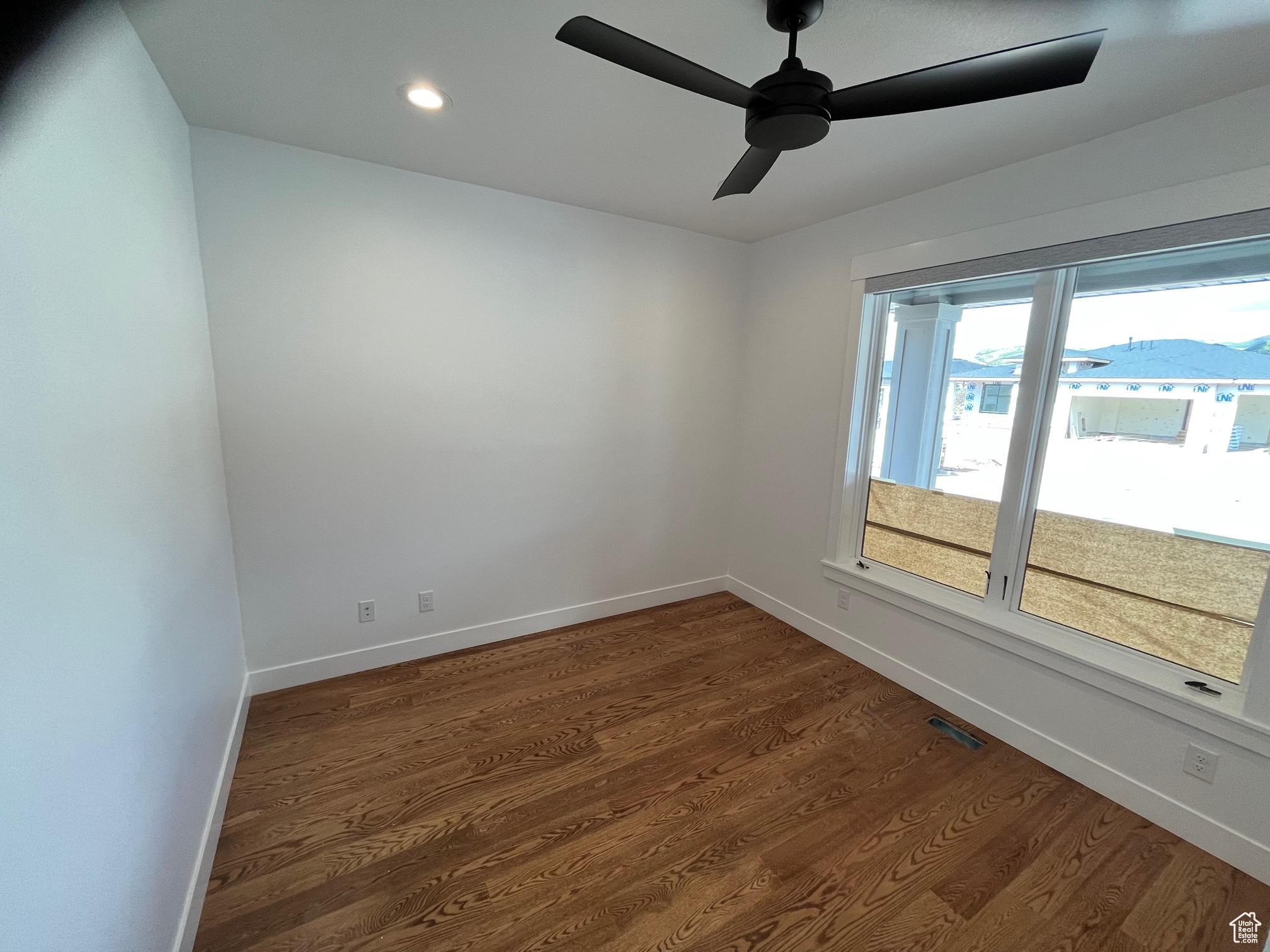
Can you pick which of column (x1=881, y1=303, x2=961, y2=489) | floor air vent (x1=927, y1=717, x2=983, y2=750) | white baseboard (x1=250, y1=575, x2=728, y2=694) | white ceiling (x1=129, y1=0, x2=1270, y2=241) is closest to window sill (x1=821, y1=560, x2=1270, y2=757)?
floor air vent (x1=927, y1=717, x2=983, y2=750)

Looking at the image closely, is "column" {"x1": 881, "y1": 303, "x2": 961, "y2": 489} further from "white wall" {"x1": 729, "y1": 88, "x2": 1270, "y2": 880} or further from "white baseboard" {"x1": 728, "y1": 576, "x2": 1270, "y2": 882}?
"white baseboard" {"x1": 728, "y1": 576, "x2": 1270, "y2": 882}

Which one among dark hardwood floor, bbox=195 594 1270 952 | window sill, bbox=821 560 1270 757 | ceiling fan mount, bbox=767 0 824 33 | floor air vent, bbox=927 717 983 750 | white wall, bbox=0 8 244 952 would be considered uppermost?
ceiling fan mount, bbox=767 0 824 33

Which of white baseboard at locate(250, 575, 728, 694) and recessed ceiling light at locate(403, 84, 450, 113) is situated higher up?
recessed ceiling light at locate(403, 84, 450, 113)

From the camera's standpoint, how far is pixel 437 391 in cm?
253

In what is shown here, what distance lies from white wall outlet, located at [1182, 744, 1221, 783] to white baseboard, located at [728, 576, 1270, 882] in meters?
0.13

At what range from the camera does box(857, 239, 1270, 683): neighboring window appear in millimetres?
1701

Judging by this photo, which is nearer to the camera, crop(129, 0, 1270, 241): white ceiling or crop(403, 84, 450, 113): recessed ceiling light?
crop(129, 0, 1270, 241): white ceiling

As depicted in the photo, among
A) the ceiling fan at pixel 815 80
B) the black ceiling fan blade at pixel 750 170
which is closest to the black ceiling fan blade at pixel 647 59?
the ceiling fan at pixel 815 80

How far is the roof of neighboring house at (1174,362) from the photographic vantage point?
1674 millimetres

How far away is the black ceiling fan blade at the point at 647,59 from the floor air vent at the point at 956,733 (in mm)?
2571

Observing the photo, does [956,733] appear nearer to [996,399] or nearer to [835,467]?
[835,467]

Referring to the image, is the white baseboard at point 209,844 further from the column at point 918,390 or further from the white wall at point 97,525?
the column at point 918,390

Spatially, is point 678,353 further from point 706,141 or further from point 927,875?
point 927,875

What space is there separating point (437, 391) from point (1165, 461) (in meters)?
3.09
